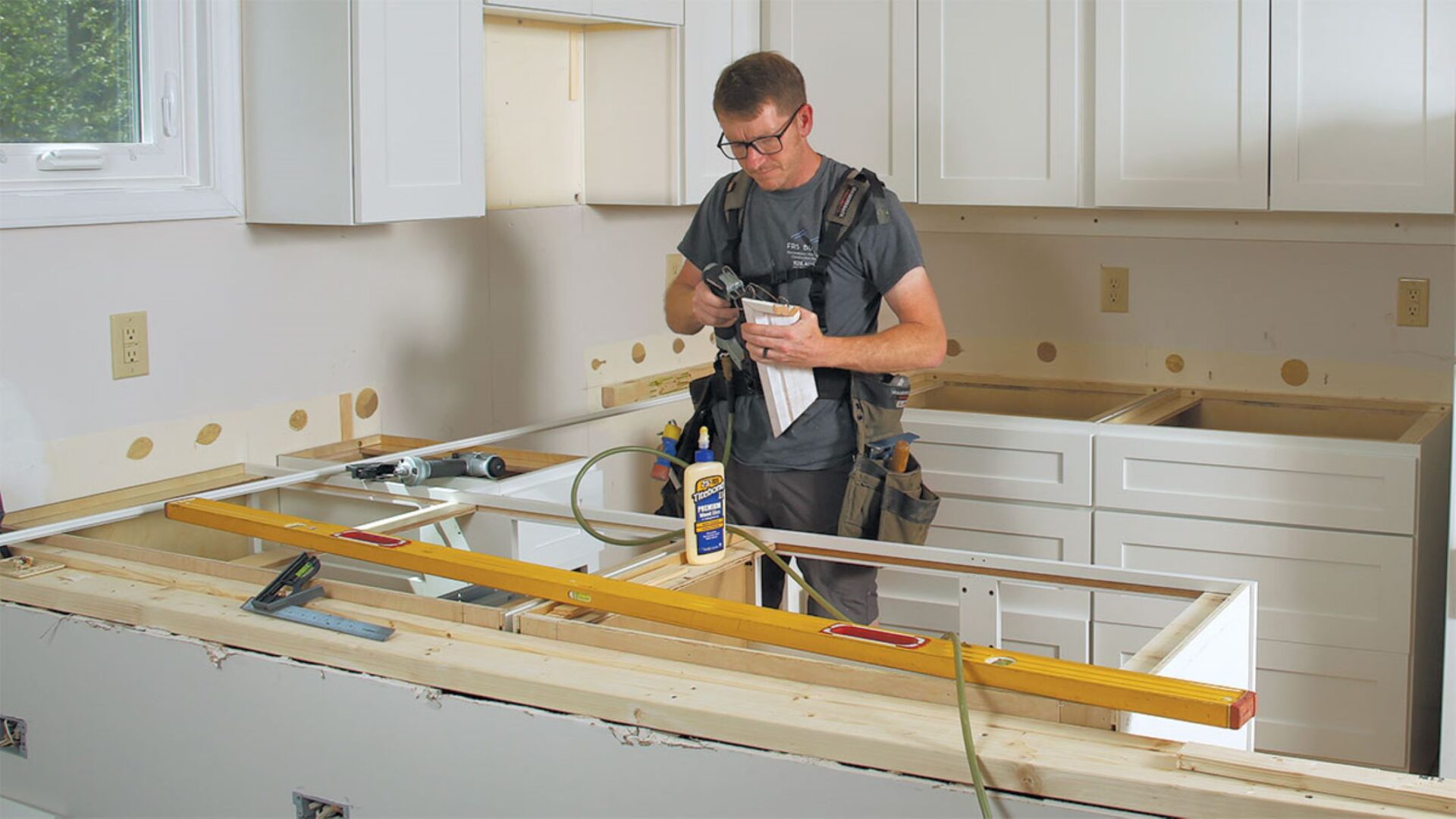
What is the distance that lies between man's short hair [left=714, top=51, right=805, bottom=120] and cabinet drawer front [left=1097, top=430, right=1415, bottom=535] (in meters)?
1.35

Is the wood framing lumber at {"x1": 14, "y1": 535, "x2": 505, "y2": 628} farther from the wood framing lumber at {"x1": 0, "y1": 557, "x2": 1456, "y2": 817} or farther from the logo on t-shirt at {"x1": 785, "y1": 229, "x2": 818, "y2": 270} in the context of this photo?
the logo on t-shirt at {"x1": 785, "y1": 229, "x2": 818, "y2": 270}

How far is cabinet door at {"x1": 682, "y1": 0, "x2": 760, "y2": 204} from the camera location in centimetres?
373

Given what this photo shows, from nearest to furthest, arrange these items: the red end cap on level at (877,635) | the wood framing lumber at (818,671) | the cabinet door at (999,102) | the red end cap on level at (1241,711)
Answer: the red end cap on level at (1241,711), the wood framing lumber at (818,671), the red end cap on level at (877,635), the cabinet door at (999,102)

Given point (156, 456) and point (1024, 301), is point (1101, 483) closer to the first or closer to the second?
point (1024, 301)

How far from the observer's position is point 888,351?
102 inches

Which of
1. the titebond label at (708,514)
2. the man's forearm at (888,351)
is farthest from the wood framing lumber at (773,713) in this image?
the man's forearm at (888,351)

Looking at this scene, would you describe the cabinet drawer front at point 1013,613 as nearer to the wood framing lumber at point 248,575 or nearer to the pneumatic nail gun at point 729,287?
the pneumatic nail gun at point 729,287

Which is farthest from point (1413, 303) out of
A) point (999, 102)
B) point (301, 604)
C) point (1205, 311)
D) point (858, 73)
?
point (301, 604)

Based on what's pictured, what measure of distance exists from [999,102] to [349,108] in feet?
5.85

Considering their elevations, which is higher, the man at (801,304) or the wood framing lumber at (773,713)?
the man at (801,304)

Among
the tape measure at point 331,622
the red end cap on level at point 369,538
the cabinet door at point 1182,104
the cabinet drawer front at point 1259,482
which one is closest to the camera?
the tape measure at point 331,622

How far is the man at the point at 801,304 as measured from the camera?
2.59 metres

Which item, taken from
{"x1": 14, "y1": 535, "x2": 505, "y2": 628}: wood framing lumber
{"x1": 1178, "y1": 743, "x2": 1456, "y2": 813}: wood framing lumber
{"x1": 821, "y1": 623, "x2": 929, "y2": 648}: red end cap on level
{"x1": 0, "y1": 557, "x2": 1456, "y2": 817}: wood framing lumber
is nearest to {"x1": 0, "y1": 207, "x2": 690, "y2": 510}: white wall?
{"x1": 14, "y1": 535, "x2": 505, "y2": 628}: wood framing lumber

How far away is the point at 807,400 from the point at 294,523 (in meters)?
0.92
